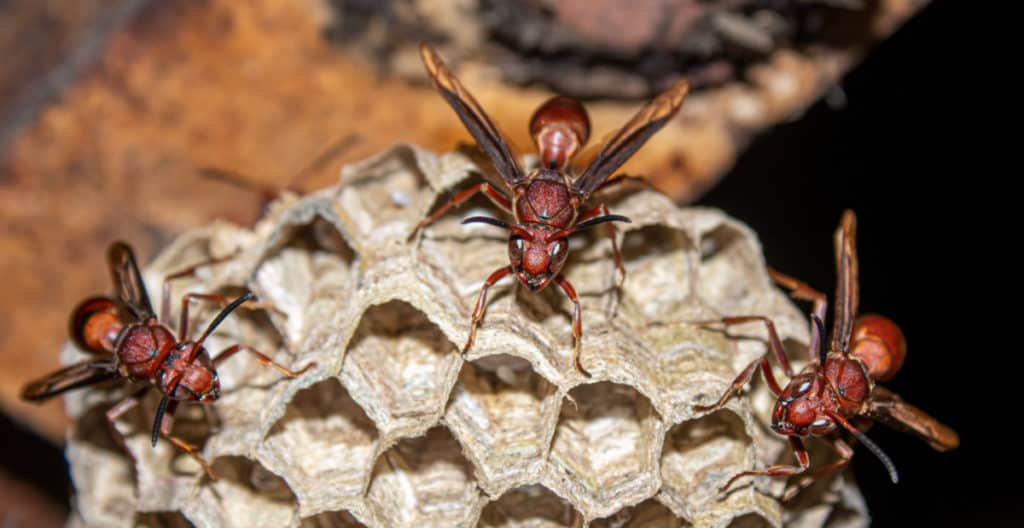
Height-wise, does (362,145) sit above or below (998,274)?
above

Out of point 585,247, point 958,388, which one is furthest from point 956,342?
point 585,247

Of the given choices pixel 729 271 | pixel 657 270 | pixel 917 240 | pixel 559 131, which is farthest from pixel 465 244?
pixel 917 240

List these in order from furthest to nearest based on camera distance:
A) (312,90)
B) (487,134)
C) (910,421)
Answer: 1. (312,90)
2. (910,421)
3. (487,134)

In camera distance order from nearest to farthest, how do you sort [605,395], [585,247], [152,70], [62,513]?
[605,395] < [585,247] < [152,70] < [62,513]

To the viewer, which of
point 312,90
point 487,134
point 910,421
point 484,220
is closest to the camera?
point 484,220

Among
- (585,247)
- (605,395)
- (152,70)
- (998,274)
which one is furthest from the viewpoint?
(998,274)

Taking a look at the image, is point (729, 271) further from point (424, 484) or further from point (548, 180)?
point (424, 484)

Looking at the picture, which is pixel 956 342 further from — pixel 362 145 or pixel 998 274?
pixel 362 145
